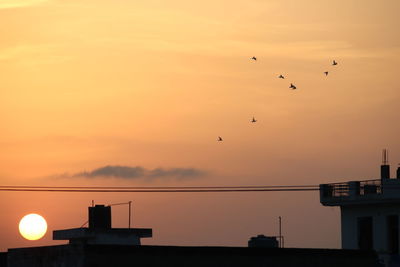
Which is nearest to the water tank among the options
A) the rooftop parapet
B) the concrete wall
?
the rooftop parapet

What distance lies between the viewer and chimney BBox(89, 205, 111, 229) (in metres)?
85.4

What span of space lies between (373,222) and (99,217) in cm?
2053

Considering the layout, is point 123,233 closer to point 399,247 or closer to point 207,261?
point 399,247

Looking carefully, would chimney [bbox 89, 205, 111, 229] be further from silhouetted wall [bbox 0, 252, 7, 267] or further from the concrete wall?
the concrete wall

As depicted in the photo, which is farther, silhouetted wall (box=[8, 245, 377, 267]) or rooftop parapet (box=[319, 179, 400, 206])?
rooftop parapet (box=[319, 179, 400, 206])

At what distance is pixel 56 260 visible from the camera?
58750mm

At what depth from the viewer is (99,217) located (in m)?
85.6

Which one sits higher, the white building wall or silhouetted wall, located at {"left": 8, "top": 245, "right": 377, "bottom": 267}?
the white building wall

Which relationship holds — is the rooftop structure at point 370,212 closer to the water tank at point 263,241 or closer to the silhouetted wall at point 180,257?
the water tank at point 263,241

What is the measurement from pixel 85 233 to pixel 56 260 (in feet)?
82.8

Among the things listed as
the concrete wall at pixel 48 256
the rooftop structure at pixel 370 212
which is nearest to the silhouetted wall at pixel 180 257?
the concrete wall at pixel 48 256

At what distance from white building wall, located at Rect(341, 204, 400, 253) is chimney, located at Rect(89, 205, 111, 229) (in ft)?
58.2

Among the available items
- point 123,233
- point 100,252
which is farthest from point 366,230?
point 100,252

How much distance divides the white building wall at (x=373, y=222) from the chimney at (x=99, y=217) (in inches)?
698
